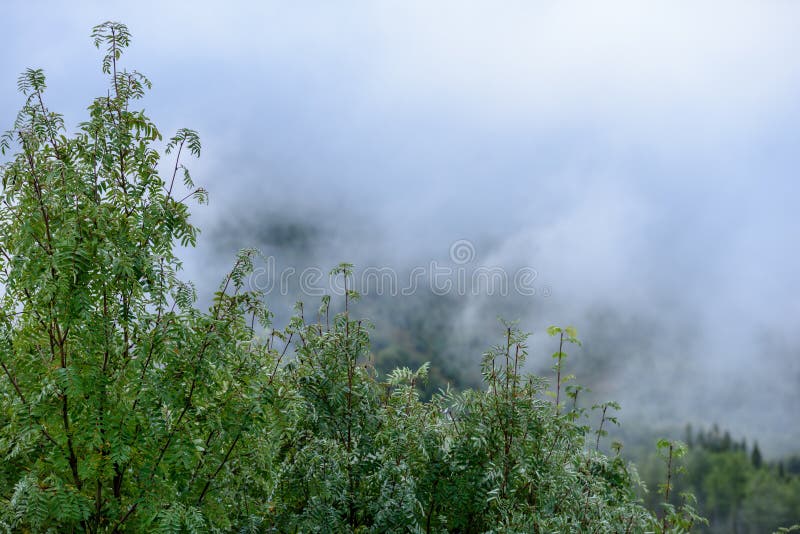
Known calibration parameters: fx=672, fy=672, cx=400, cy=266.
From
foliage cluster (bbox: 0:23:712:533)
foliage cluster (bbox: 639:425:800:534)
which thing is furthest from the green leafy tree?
foliage cluster (bbox: 639:425:800:534)

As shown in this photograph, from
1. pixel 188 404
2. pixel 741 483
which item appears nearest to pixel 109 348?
pixel 188 404

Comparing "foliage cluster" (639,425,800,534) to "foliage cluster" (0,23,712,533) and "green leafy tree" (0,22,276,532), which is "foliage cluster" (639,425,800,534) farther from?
"green leafy tree" (0,22,276,532)

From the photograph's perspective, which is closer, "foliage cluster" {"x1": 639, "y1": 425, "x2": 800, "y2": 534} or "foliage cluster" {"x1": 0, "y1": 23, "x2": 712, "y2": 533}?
"foliage cluster" {"x1": 0, "y1": 23, "x2": 712, "y2": 533}

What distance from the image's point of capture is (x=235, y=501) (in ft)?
18.0

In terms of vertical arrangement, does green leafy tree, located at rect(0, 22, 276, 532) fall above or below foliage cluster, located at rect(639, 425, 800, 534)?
below

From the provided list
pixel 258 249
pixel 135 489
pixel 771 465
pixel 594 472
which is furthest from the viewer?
pixel 771 465

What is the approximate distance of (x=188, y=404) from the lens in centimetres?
412

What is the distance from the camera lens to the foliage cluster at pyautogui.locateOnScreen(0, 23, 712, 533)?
154 inches

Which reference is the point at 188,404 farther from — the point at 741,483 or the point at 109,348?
the point at 741,483

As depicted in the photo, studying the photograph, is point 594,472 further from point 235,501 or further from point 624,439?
point 235,501

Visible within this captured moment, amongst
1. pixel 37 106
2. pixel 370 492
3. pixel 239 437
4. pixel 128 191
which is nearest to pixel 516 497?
pixel 370 492

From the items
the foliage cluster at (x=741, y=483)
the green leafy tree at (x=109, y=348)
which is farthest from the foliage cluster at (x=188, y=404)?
the foliage cluster at (x=741, y=483)

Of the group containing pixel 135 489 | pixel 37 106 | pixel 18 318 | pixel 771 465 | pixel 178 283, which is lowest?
pixel 135 489

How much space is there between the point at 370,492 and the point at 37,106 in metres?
3.72
